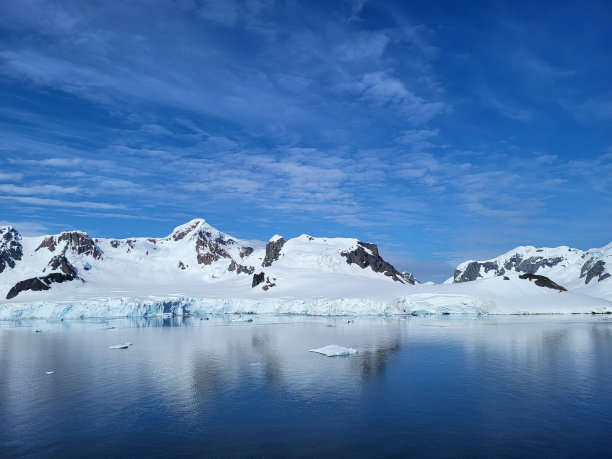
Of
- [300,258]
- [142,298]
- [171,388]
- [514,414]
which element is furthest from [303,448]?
[300,258]

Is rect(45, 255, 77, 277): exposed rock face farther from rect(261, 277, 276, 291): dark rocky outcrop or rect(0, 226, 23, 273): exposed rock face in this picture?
rect(261, 277, 276, 291): dark rocky outcrop

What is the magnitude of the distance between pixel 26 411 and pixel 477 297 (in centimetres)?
7768

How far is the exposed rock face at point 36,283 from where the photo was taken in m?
123

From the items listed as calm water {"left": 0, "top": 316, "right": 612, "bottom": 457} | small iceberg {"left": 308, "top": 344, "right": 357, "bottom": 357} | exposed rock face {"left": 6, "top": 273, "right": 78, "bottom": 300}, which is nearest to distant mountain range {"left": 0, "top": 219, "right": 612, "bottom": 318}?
exposed rock face {"left": 6, "top": 273, "right": 78, "bottom": 300}

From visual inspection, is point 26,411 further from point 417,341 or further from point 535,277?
point 535,277

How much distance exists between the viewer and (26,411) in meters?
19.9

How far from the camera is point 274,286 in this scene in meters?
120

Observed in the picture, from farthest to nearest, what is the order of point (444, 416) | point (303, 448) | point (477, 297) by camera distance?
point (477, 297) < point (444, 416) < point (303, 448)

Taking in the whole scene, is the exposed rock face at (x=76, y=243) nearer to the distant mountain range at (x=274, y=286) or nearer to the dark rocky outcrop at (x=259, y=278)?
the distant mountain range at (x=274, y=286)

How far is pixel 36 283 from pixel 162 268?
6960cm

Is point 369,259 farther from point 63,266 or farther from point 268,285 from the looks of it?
point 63,266

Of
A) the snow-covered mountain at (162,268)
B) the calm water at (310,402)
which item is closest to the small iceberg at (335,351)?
the calm water at (310,402)

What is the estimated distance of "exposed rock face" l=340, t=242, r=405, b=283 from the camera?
143625mm

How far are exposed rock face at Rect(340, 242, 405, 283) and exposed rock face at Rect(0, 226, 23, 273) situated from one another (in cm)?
12323
